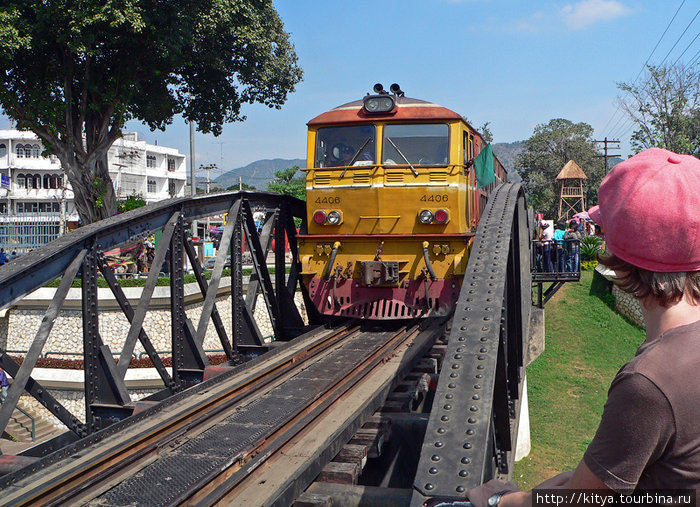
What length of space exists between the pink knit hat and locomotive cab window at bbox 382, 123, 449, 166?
8.75m

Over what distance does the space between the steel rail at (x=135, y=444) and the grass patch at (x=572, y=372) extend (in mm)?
9164

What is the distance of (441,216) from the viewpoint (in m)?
10.0

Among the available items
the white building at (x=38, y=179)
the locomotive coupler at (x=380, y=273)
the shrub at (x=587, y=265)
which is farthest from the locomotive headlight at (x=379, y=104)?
the white building at (x=38, y=179)

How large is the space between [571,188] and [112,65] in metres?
38.4

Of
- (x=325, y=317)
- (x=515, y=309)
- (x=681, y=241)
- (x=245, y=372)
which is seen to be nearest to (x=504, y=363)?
(x=515, y=309)

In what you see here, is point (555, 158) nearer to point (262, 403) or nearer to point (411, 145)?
point (411, 145)

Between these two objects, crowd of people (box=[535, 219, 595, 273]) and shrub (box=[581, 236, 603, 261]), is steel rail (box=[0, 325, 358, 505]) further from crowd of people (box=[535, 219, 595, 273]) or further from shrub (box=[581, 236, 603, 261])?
shrub (box=[581, 236, 603, 261])

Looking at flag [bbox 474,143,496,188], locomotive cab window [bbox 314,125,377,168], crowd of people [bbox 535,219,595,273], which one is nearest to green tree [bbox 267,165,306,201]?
crowd of people [bbox 535,219,595,273]

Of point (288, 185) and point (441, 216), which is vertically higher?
point (288, 185)

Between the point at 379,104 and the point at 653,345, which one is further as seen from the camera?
the point at 379,104

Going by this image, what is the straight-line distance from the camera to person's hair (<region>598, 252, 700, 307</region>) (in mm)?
1619

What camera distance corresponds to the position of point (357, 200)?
1048cm

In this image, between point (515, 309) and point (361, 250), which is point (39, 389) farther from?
point (361, 250)

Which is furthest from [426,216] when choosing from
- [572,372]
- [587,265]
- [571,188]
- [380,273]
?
[571,188]
